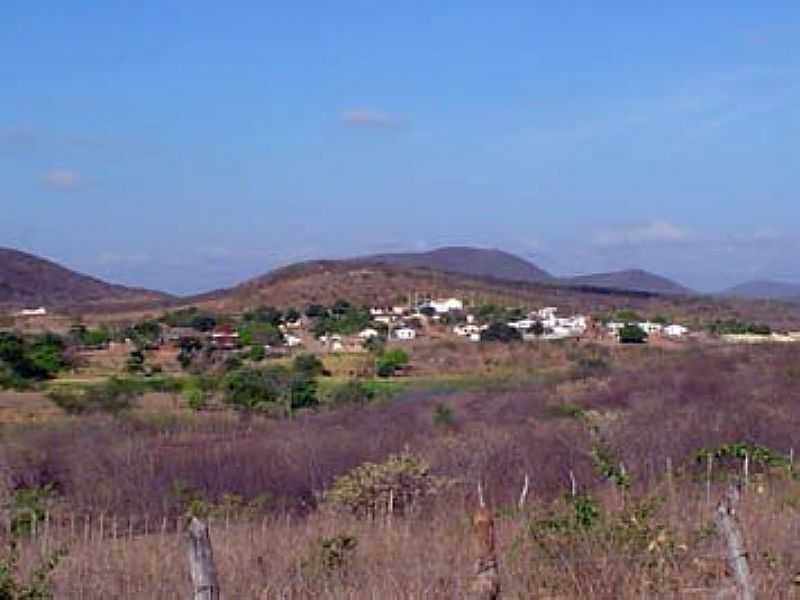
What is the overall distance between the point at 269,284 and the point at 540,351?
123ft

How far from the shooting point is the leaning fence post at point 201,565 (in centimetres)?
675

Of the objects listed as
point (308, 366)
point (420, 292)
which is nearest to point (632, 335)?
point (308, 366)

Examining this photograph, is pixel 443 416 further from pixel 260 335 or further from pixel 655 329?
pixel 655 329

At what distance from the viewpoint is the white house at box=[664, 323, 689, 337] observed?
71369mm

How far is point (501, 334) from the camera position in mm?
71125

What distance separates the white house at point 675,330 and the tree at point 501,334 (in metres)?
7.57

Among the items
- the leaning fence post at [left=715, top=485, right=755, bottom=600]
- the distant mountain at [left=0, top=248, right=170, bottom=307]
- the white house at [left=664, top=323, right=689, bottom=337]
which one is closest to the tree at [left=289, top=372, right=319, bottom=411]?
the white house at [left=664, top=323, right=689, bottom=337]

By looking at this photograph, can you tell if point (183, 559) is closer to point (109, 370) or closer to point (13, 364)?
point (13, 364)

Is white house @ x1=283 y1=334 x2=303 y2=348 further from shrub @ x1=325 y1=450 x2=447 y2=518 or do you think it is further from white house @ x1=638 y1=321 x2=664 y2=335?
shrub @ x1=325 y1=450 x2=447 y2=518

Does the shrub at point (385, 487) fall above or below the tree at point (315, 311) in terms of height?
below

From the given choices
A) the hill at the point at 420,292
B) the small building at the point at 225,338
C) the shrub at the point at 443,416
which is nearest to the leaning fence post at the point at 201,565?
the shrub at the point at 443,416

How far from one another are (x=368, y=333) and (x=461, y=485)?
50587mm

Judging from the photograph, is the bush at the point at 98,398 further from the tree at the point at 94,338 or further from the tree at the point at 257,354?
the tree at the point at 94,338

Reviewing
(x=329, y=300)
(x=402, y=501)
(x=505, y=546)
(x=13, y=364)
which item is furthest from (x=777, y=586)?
(x=329, y=300)
